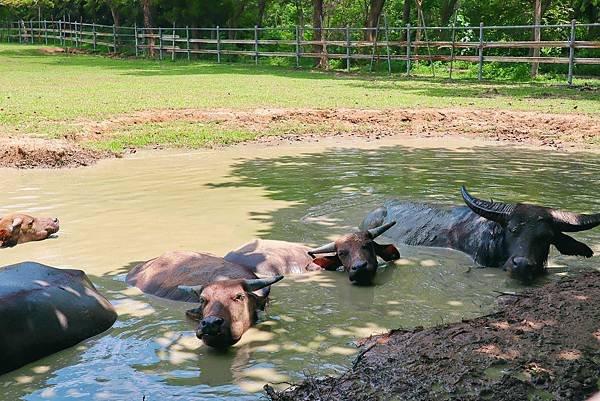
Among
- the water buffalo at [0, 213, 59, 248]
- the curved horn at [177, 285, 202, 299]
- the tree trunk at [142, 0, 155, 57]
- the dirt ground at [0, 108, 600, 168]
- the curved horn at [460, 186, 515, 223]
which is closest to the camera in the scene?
the curved horn at [177, 285, 202, 299]

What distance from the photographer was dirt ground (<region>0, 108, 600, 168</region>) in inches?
591

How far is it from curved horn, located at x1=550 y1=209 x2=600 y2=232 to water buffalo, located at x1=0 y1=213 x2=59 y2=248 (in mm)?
5299

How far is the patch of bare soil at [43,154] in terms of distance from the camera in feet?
42.6

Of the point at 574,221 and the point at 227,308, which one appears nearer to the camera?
the point at 227,308

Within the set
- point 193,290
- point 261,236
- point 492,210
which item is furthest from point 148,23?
point 193,290

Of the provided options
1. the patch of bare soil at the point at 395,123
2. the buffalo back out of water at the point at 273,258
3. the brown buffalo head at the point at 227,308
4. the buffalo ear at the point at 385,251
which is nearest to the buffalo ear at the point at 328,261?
the buffalo back out of water at the point at 273,258

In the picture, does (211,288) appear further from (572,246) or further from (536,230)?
(572,246)

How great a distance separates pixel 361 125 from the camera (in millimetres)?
17781

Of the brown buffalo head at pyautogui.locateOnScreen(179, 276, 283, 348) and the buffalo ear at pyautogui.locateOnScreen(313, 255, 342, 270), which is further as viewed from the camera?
the buffalo ear at pyautogui.locateOnScreen(313, 255, 342, 270)

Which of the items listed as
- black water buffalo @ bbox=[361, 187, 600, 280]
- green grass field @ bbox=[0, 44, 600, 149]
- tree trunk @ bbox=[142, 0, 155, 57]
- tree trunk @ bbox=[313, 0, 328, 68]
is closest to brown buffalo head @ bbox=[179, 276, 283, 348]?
black water buffalo @ bbox=[361, 187, 600, 280]

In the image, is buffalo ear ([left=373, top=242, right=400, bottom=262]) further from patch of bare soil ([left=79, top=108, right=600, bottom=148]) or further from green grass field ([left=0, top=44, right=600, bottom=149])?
patch of bare soil ([left=79, top=108, right=600, bottom=148])

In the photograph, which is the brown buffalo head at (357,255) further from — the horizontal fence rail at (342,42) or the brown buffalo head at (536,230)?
the horizontal fence rail at (342,42)

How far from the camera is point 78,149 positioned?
1389cm

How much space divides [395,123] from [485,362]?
13616 mm
